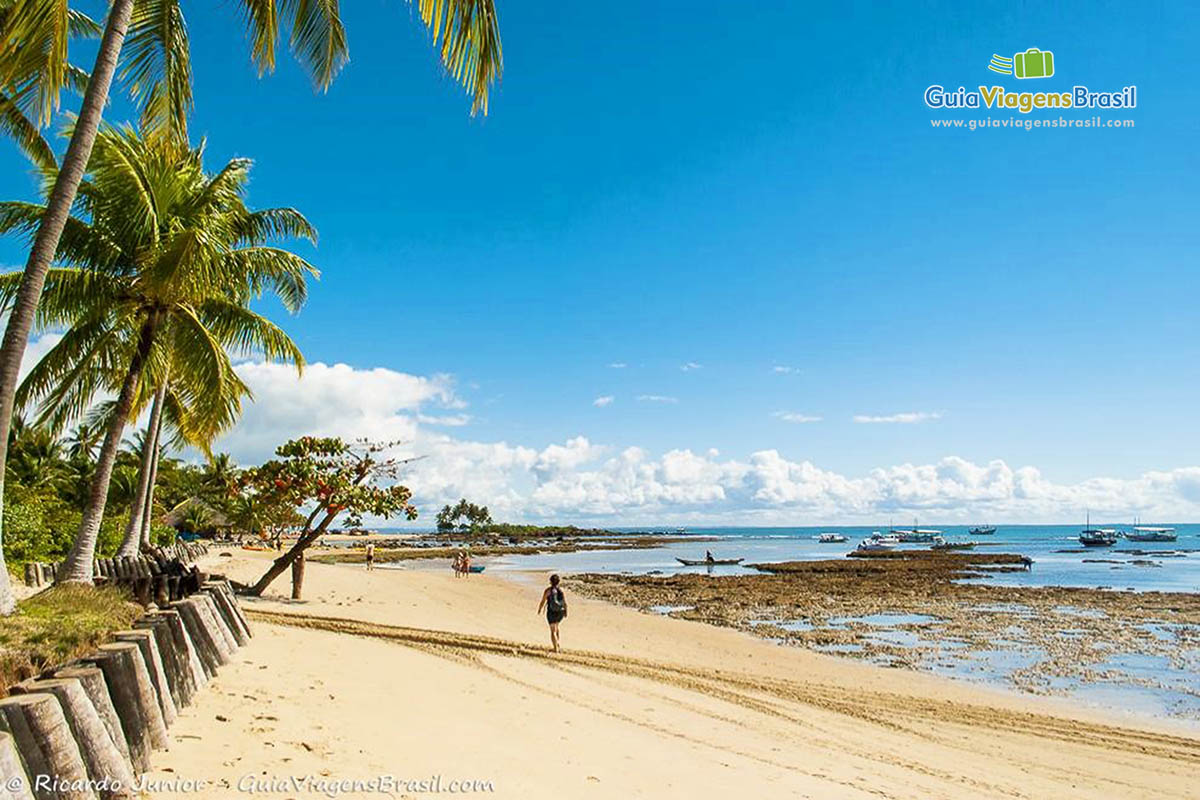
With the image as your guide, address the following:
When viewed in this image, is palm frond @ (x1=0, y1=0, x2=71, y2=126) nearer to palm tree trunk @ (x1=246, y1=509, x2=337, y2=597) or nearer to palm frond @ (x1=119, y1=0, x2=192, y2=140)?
palm frond @ (x1=119, y1=0, x2=192, y2=140)

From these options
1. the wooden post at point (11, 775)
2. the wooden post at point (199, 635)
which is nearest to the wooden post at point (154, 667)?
the wooden post at point (199, 635)

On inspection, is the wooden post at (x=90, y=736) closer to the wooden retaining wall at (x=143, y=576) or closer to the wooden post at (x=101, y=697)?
the wooden post at (x=101, y=697)

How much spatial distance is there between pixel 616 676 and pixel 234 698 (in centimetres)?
758

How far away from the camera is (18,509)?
18922mm

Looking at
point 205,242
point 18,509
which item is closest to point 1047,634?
point 205,242

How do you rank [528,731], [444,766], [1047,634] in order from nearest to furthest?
[444,766] < [528,731] < [1047,634]

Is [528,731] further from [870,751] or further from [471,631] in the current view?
[471,631]

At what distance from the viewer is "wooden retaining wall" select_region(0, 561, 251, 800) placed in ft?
12.9

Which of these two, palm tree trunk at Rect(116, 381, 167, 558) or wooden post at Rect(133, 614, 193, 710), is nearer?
wooden post at Rect(133, 614, 193, 710)

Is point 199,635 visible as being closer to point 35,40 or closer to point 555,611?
point 35,40

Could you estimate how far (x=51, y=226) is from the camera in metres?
9.11

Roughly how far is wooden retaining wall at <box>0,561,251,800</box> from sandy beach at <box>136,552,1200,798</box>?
0.30 m

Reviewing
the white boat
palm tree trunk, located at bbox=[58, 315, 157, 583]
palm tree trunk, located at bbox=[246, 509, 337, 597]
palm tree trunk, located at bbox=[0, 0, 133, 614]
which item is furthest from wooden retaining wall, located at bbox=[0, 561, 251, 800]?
the white boat

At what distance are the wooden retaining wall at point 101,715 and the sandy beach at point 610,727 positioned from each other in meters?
0.30
